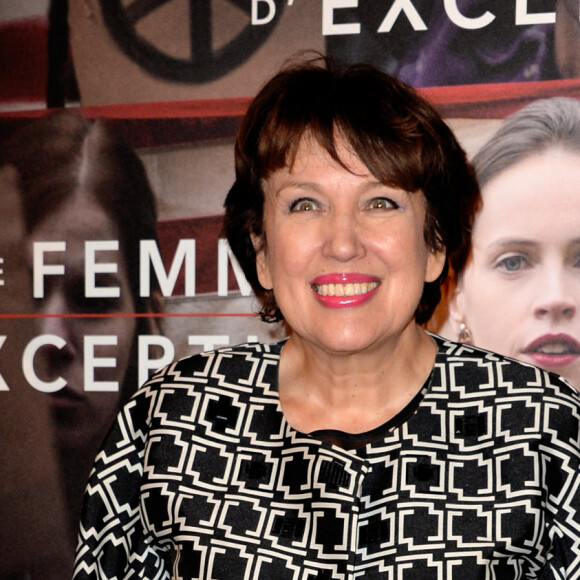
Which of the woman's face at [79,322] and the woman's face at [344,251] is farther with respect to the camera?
the woman's face at [79,322]

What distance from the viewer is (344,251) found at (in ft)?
4.18

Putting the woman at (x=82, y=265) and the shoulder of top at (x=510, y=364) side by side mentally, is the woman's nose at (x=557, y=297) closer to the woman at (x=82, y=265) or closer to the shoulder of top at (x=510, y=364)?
the shoulder of top at (x=510, y=364)

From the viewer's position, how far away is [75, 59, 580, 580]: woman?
1255 mm

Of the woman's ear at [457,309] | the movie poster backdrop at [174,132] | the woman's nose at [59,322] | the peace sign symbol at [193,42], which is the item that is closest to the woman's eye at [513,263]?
the woman's ear at [457,309]

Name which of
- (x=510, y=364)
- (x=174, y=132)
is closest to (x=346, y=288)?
(x=510, y=364)

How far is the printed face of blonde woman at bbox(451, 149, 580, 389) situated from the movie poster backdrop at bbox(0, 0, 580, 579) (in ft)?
0.53

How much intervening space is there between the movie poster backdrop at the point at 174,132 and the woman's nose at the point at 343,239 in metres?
0.70

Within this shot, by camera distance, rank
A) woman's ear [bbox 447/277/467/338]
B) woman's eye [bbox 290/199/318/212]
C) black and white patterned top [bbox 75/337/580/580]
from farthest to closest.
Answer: woman's ear [bbox 447/277/467/338] < woman's eye [bbox 290/199/318/212] < black and white patterned top [bbox 75/337/580/580]

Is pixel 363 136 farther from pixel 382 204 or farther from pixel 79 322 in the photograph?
pixel 79 322

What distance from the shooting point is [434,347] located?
147 centimetres

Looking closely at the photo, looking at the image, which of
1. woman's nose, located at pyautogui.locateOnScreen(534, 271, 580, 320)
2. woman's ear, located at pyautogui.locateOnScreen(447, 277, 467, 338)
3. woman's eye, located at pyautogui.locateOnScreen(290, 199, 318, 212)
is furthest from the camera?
woman's ear, located at pyautogui.locateOnScreen(447, 277, 467, 338)

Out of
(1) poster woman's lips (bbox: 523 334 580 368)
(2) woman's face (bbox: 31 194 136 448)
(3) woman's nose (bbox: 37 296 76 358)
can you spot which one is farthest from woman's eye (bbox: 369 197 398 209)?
(3) woman's nose (bbox: 37 296 76 358)

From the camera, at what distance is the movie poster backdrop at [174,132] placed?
6.10 ft

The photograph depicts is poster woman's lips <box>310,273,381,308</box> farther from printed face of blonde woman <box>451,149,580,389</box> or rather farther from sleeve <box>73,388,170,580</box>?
printed face of blonde woman <box>451,149,580,389</box>
